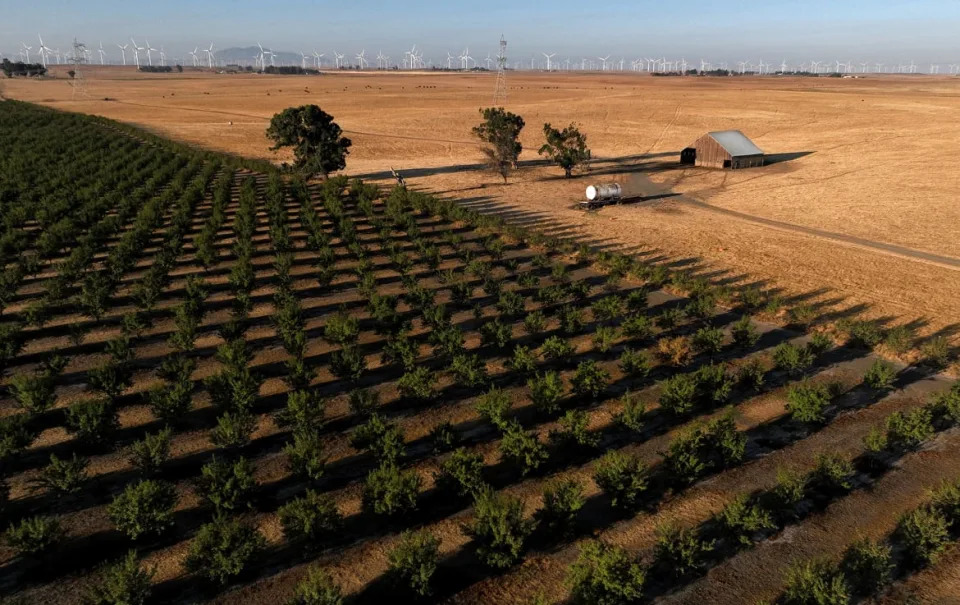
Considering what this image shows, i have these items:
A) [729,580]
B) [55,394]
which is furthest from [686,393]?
[55,394]

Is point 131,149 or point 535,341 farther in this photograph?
point 131,149

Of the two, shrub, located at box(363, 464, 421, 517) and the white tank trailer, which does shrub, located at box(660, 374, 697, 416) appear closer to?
shrub, located at box(363, 464, 421, 517)

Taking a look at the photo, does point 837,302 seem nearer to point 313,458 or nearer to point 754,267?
point 754,267

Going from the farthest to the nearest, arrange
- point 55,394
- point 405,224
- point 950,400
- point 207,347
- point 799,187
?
point 799,187
point 405,224
point 207,347
point 55,394
point 950,400

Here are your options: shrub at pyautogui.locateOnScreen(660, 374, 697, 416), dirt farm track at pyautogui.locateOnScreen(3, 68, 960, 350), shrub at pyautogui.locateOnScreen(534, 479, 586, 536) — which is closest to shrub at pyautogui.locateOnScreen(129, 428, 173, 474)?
shrub at pyautogui.locateOnScreen(534, 479, 586, 536)

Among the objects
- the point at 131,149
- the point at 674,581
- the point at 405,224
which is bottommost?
the point at 674,581

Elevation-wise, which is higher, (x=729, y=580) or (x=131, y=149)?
(x=131, y=149)

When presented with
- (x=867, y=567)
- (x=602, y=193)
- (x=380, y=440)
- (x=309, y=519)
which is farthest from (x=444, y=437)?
(x=602, y=193)
